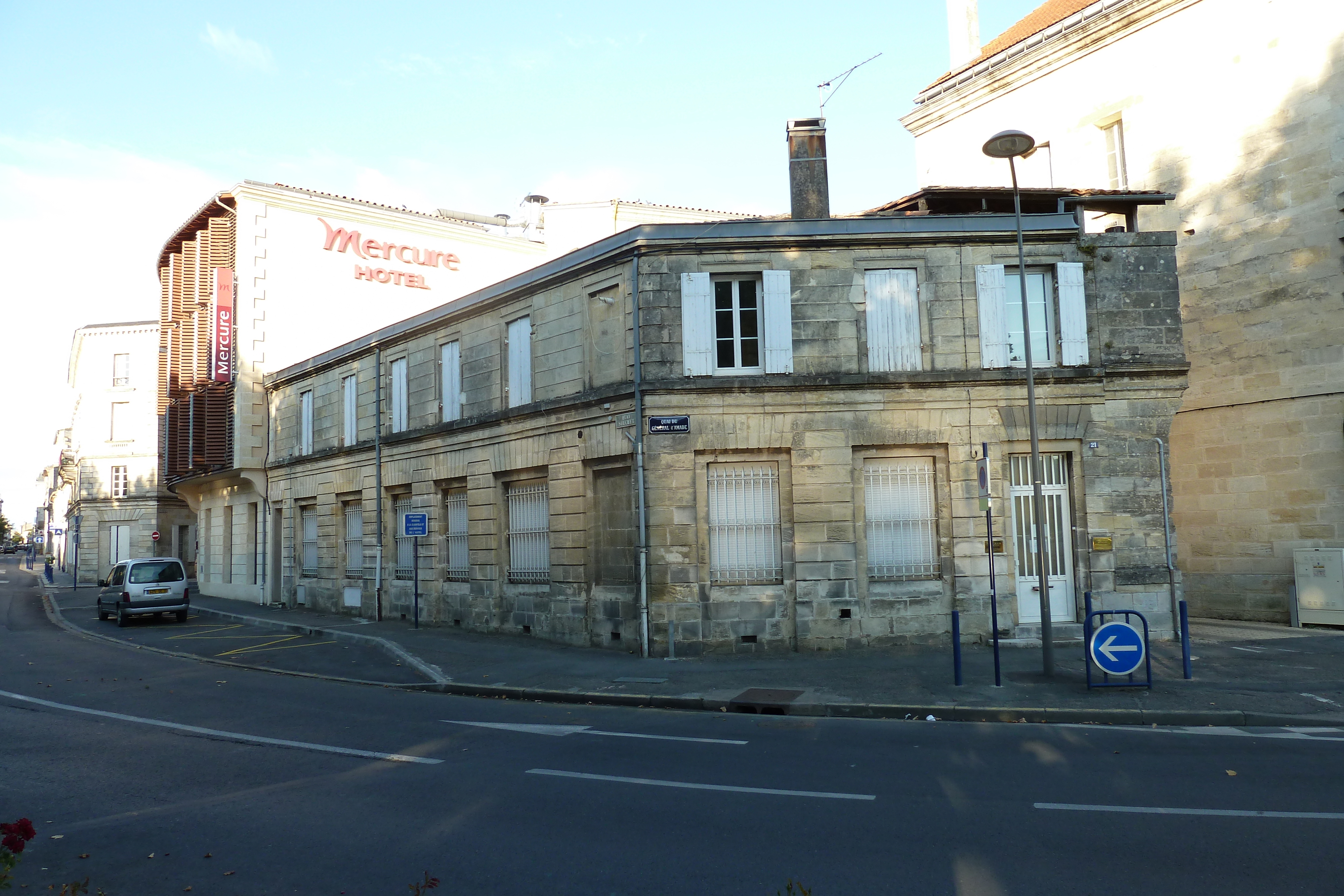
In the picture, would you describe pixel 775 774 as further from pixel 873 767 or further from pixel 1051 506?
pixel 1051 506

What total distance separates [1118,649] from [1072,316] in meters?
6.66

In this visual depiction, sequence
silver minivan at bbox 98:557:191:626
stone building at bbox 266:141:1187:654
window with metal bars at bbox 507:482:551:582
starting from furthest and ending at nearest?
silver minivan at bbox 98:557:191:626, window with metal bars at bbox 507:482:551:582, stone building at bbox 266:141:1187:654

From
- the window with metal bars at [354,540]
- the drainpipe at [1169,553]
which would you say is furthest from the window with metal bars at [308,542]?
the drainpipe at [1169,553]

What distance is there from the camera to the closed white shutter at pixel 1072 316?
1536cm

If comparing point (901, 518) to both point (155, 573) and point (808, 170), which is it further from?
A: point (155, 573)

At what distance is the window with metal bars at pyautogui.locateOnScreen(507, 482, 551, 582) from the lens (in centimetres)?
1805

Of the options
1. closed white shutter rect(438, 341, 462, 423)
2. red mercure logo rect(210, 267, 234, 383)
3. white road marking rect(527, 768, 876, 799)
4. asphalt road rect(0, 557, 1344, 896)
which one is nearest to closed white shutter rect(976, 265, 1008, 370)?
asphalt road rect(0, 557, 1344, 896)

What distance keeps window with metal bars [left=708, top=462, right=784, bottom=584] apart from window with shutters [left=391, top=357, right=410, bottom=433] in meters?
9.83

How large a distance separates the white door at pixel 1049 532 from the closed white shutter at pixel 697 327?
5.43m

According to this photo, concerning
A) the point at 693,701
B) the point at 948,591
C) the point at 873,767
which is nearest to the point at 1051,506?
the point at 948,591

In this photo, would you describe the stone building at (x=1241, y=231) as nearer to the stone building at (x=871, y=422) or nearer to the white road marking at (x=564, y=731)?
the stone building at (x=871, y=422)

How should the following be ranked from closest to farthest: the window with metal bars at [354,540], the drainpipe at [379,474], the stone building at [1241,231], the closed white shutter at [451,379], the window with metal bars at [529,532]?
the stone building at [1241,231] → the window with metal bars at [529,532] → the closed white shutter at [451,379] → the drainpipe at [379,474] → the window with metal bars at [354,540]

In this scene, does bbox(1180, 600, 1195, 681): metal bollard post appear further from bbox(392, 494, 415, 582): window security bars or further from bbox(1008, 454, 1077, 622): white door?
bbox(392, 494, 415, 582): window security bars

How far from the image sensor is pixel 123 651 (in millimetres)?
18609
